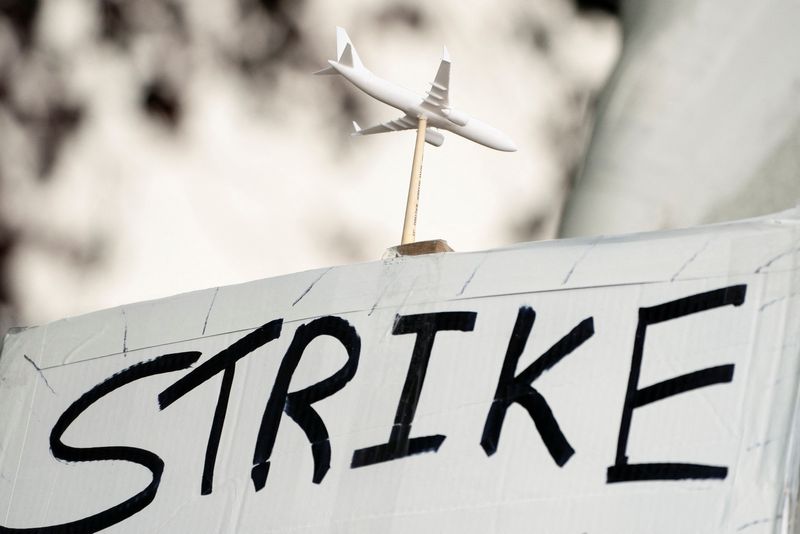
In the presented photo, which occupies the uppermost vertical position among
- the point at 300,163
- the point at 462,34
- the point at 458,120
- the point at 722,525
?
the point at 462,34

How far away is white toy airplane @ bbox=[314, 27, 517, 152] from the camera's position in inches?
95.3

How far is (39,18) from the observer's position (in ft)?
15.4

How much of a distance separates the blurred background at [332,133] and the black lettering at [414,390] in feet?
Result: 8.06

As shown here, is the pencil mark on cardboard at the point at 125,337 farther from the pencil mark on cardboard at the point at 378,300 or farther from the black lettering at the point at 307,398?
the pencil mark on cardboard at the point at 378,300

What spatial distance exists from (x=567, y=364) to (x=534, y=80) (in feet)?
13.4

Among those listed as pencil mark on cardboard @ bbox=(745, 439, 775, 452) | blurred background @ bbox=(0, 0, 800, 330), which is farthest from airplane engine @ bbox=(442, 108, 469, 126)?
blurred background @ bbox=(0, 0, 800, 330)

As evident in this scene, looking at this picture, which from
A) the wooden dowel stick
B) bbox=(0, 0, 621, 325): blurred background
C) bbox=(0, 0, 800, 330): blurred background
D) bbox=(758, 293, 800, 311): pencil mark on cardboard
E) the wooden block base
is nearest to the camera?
bbox=(758, 293, 800, 311): pencil mark on cardboard

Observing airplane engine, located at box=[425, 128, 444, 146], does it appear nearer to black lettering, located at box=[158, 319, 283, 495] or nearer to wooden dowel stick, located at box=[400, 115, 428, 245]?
wooden dowel stick, located at box=[400, 115, 428, 245]

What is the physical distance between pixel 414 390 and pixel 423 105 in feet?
2.79

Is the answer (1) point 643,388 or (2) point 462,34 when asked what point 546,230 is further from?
(1) point 643,388

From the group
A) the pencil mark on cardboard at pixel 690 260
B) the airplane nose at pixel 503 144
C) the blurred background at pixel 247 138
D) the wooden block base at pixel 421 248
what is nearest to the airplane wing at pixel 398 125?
the airplane nose at pixel 503 144

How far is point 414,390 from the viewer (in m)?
1.73

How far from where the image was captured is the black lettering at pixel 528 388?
1.60 metres

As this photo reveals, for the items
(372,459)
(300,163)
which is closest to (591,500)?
(372,459)
